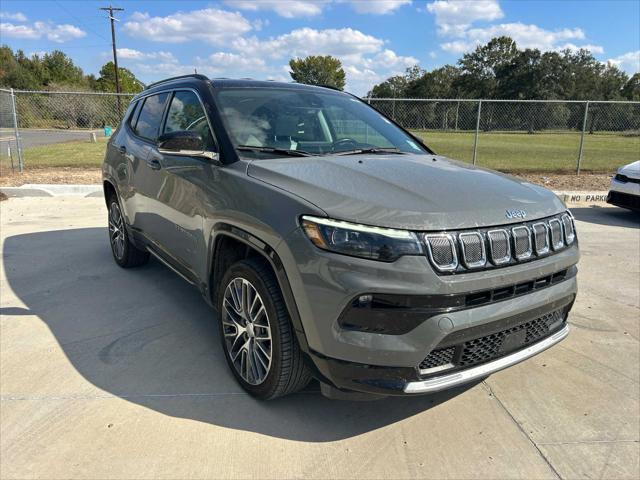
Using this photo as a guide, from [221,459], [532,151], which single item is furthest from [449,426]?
[532,151]

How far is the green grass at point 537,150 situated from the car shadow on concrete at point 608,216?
4647 mm

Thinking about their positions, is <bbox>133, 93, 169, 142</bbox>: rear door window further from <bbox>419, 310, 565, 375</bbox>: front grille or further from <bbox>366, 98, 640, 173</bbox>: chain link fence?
<bbox>366, 98, 640, 173</bbox>: chain link fence

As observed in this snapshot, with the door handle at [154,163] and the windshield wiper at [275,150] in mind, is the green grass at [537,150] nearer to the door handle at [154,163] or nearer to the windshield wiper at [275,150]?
the door handle at [154,163]

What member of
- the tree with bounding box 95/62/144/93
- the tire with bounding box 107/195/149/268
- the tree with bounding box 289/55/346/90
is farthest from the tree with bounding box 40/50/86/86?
the tire with bounding box 107/195/149/268

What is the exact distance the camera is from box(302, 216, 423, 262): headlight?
7.25ft

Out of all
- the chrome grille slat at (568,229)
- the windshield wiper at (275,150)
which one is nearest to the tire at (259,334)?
the windshield wiper at (275,150)

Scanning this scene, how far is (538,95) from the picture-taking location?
73312mm

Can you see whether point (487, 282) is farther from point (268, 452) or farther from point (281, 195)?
point (268, 452)

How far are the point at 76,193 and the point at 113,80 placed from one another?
261 ft

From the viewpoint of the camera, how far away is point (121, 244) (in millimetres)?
5277

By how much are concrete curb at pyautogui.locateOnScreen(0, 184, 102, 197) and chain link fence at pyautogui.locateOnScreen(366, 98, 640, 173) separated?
8661 mm

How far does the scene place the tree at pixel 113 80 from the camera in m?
77.7

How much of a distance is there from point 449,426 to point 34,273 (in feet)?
14.6

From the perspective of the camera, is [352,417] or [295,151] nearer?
[352,417]
